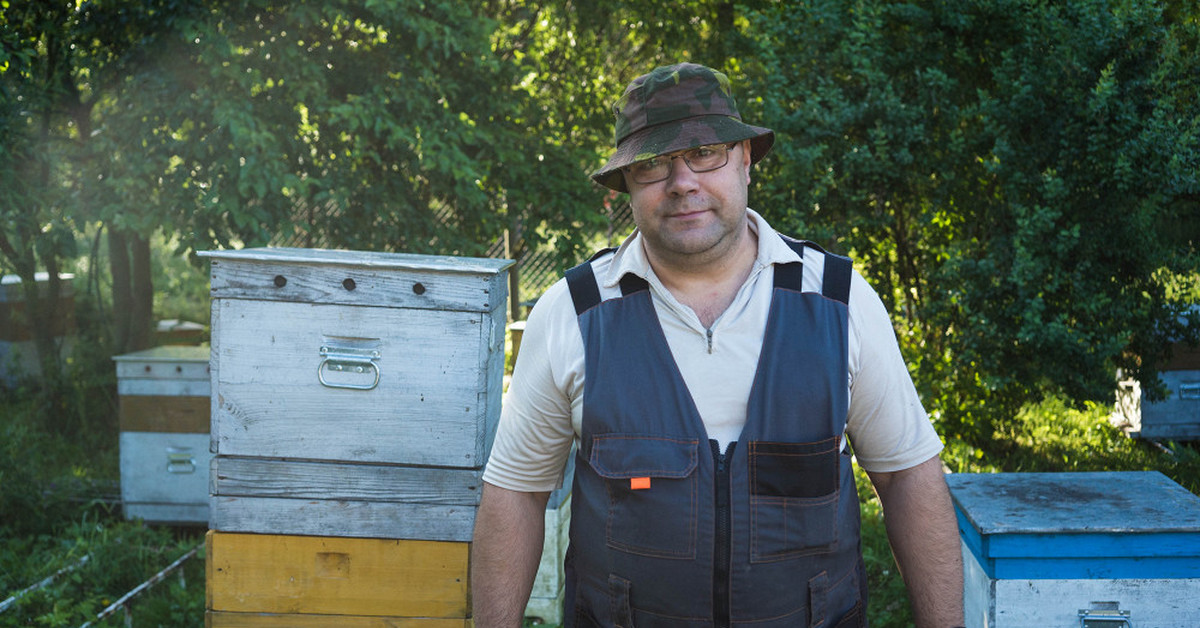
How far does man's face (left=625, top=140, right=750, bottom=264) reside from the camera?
7.02 ft

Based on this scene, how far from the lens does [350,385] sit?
10.2 ft

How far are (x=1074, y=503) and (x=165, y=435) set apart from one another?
14.3 feet

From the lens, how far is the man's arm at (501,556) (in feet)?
7.52

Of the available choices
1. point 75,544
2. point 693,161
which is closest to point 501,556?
point 693,161

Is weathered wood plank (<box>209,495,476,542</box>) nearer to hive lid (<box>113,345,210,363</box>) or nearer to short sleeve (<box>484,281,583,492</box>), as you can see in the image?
short sleeve (<box>484,281,583,492</box>)

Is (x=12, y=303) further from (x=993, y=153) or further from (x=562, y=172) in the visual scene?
(x=993, y=153)

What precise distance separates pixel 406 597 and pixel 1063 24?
13.7 feet

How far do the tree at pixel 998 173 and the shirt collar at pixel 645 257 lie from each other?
3.28 metres

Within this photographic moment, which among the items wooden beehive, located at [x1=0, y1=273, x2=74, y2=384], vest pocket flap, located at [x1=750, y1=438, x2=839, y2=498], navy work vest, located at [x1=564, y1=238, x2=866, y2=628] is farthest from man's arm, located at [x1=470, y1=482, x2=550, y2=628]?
wooden beehive, located at [x1=0, y1=273, x2=74, y2=384]

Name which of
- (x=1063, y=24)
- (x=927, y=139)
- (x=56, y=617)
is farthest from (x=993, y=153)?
(x=56, y=617)

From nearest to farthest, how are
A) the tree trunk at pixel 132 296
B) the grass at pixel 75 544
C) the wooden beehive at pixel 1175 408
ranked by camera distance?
the grass at pixel 75 544, the wooden beehive at pixel 1175 408, the tree trunk at pixel 132 296

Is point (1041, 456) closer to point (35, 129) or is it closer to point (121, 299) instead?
point (35, 129)

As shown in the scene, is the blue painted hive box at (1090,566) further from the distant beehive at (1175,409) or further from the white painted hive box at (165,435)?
the white painted hive box at (165,435)

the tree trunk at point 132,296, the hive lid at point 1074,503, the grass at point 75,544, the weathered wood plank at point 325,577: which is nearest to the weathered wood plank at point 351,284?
the weathered wood plank at point 325,577
